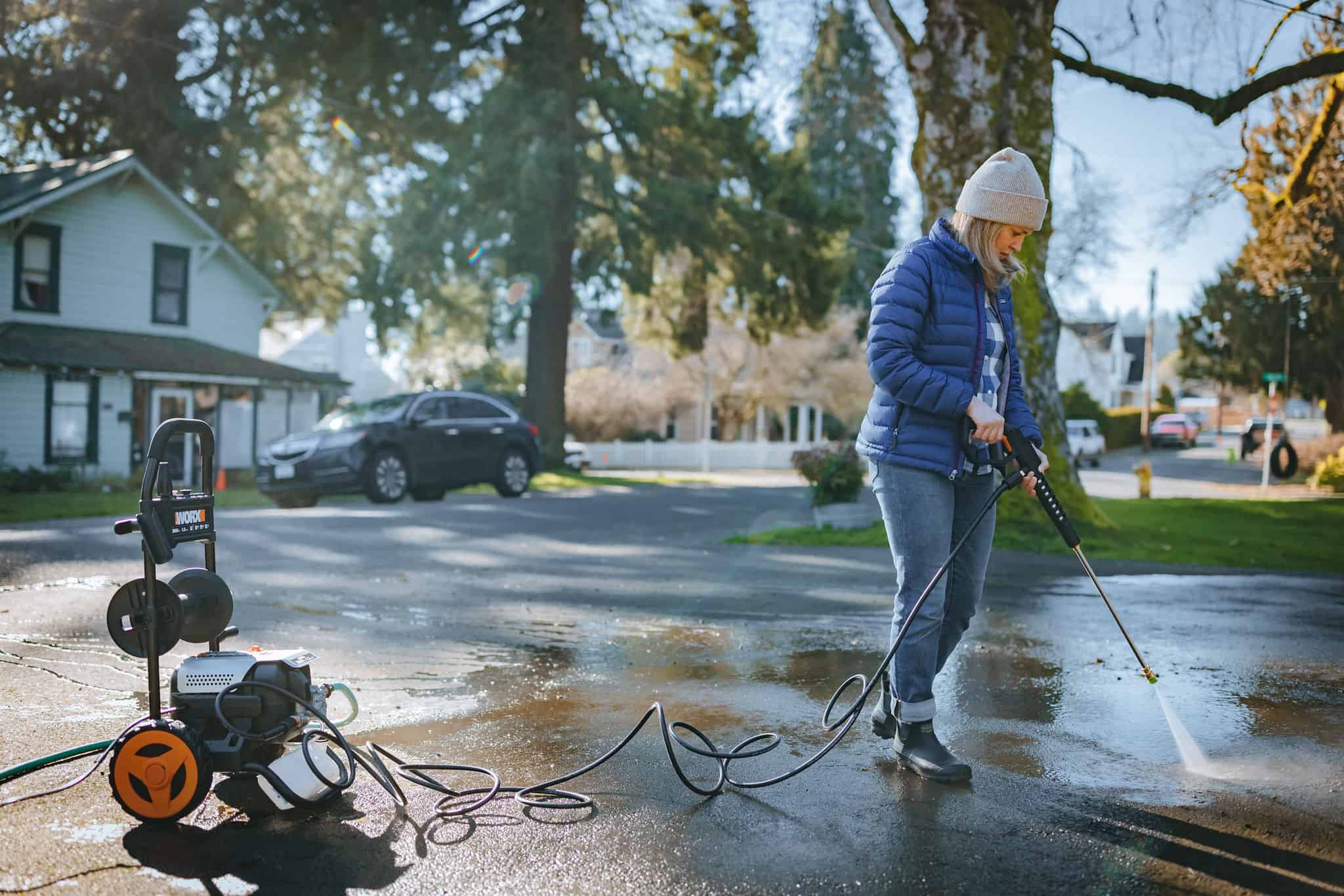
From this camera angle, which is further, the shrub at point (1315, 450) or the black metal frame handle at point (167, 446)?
the shrub at point (1315, 450)

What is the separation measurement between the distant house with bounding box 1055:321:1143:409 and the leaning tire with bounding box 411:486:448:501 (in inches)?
2556

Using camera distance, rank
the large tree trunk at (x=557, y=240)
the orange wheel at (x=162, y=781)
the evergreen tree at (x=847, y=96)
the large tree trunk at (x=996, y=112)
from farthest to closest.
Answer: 1. the large tree trunk at (x=557, y=240)
2. the evergreen tree at (x=847, y=96)
3. the large tree trunk at (x=996, y=112)
4. the orange wheel at (x=162, y=781)

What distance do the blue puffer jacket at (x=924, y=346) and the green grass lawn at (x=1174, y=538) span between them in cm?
854

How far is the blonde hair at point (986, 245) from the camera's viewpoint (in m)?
4.32

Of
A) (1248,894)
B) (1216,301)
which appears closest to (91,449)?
(1248,894)

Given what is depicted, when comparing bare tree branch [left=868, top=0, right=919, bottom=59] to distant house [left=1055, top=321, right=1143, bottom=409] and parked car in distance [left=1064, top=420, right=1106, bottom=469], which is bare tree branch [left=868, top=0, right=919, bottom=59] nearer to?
parked car in distance [left=1064, top=420, right=1106, bottom=469]

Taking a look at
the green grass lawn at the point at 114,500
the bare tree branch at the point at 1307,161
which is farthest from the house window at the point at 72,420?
the bare tree branch at the point at 1307,161

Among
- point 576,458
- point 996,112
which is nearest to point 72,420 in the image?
point 576,458

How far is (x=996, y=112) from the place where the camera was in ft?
46.8

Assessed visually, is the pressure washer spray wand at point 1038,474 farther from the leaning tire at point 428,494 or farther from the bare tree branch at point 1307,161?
the leaning tire at point 428,494

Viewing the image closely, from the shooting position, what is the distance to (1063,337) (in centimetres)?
8650

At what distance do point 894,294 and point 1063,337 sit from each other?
87088 mm

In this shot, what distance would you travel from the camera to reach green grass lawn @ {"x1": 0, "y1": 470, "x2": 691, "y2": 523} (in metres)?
17.2

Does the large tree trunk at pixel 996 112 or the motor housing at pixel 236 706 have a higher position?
the large tree trunk at pixel 996 112
